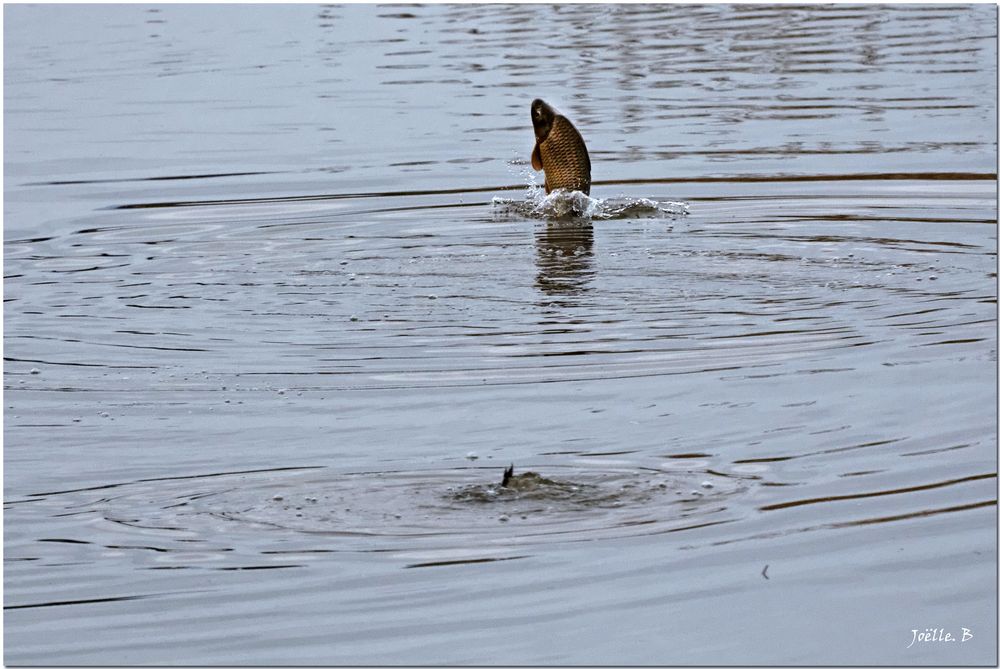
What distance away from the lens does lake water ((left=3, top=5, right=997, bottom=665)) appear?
5828 millimetres

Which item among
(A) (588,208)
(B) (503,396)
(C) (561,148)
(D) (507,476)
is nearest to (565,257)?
(A) (588,208)

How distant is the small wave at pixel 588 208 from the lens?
12.8 metres

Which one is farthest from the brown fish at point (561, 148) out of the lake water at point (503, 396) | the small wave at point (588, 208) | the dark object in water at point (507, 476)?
the dark object in water at point (507, 476)

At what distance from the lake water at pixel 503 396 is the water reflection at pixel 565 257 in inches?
2.1

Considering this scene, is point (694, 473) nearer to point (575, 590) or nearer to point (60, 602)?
point (575, 590)

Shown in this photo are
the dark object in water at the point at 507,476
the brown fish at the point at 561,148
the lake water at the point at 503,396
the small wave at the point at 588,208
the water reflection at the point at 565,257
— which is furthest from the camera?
the brown fish at the point at 561,148

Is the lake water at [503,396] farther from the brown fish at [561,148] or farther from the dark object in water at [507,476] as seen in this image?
the brown fish at [561,148]

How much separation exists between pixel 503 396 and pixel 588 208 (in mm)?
4876

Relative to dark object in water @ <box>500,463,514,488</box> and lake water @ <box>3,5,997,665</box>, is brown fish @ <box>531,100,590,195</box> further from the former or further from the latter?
dark object in water @ <box>500,463,514,488</box>

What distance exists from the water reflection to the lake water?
54 millimetres

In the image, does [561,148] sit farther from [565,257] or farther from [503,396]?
[503,396]

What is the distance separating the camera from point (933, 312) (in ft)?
31.1

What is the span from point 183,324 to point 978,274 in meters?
4.44

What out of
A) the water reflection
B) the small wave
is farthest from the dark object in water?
the small wave
